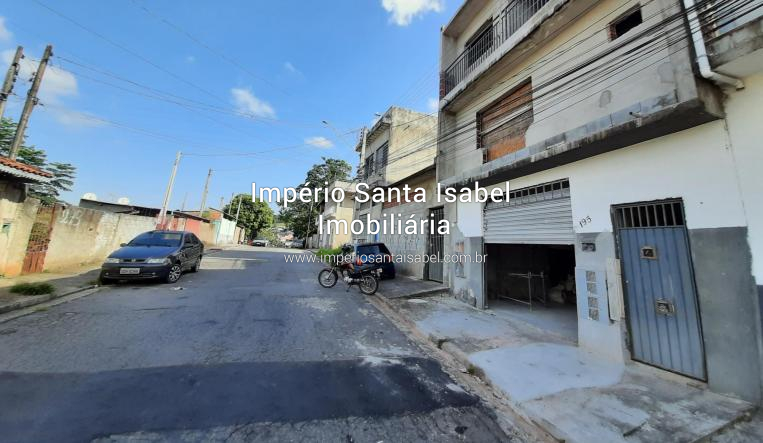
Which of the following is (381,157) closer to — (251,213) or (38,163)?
(38,163)

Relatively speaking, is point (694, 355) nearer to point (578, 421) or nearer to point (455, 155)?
point (578, 421)

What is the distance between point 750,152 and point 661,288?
6.11 feet

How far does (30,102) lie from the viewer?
30.3 feet

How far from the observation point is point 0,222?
23.9ft

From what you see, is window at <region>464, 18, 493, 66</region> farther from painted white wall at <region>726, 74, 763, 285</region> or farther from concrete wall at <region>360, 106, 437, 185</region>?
painted white wall at <region>726, 74, 763, 285</region>

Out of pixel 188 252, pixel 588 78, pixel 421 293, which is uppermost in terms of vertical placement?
pixel 588 78

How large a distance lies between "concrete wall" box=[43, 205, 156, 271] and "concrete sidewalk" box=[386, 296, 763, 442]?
12234 millimetres

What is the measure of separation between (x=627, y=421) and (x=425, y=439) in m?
2.01

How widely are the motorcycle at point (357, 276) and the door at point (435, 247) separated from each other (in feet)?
7.54

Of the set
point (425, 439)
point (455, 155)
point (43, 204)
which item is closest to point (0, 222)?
point (43, 204)

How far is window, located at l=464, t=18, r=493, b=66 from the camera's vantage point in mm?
8859

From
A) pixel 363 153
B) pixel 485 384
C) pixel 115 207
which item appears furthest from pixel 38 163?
pixel 485 384

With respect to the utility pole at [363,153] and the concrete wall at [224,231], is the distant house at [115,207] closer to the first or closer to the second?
the concrete wall at [224,231]

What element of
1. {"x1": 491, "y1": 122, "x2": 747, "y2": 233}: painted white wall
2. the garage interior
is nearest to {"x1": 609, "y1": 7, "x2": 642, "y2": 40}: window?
{"x1": 491, "y1": 122, "x2": 747, "y2": 233}: painted white wall
